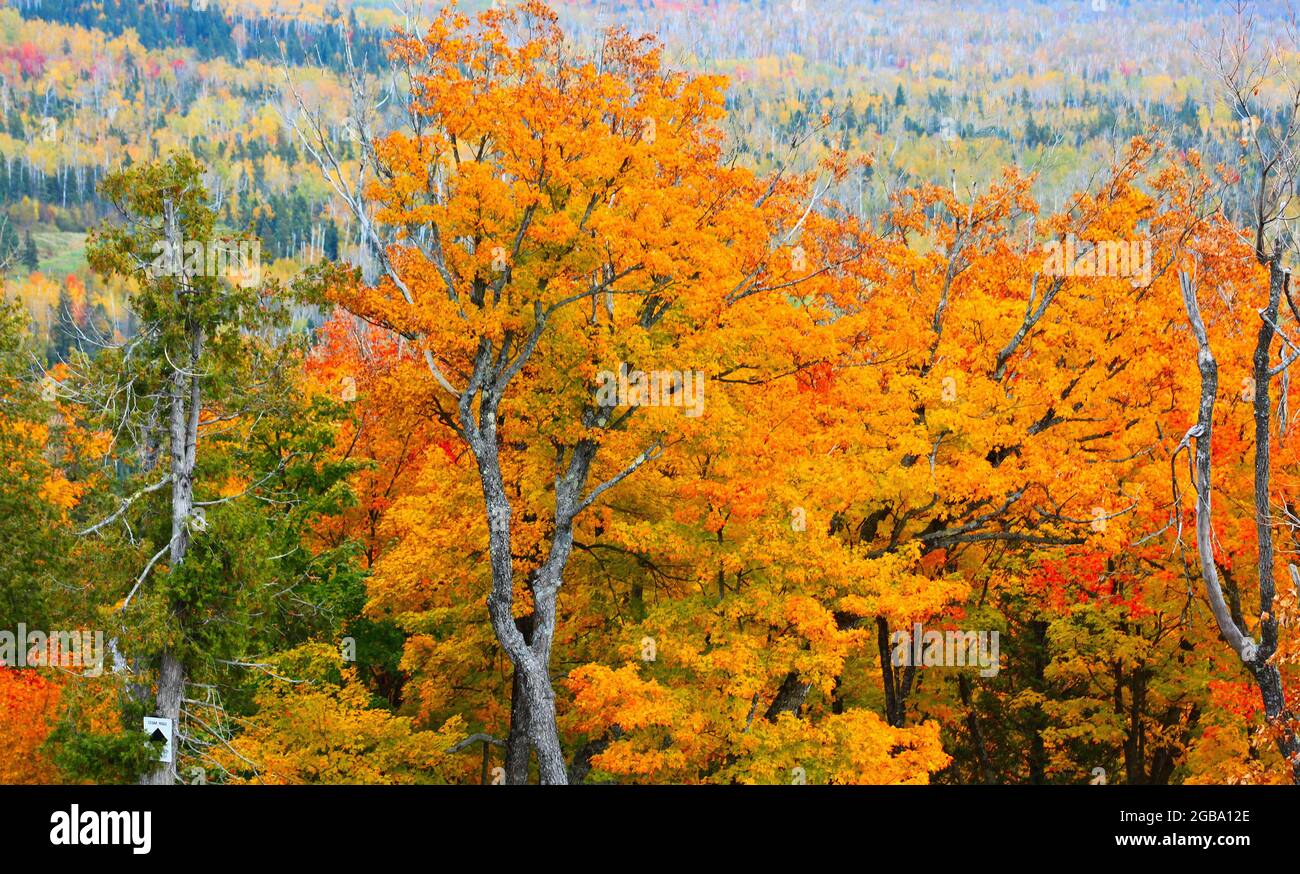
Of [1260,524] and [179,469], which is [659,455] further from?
[1260,524]

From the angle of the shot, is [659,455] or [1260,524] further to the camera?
[659,455]

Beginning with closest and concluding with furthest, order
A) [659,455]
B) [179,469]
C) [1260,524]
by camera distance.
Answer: [1260,524] < [179,469] < [659,455]

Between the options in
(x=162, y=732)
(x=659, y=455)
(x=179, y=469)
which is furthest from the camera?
(x=659, y=455)

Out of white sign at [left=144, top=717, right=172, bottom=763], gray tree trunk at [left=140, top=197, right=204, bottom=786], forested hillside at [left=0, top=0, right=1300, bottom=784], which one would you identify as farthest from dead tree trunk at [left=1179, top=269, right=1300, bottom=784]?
white sign at [left=144, top=717, right=172, bottom=763]

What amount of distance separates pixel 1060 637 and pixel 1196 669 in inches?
119

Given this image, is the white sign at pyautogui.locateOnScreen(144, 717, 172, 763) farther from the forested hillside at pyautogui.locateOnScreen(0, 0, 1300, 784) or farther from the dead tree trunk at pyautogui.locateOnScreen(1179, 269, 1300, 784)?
the dead tree trunk at pyautogui.locateOnScreen(1179, 269, 1300, 784)

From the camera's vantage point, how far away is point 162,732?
2138 centimetres

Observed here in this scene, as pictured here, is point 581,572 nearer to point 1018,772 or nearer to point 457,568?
point 457,568

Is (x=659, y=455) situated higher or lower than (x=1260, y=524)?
higher

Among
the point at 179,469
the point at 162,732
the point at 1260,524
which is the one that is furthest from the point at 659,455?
the point at 1260,524

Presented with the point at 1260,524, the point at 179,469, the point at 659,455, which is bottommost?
the point at 1260,524

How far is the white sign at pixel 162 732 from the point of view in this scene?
21.2 m
